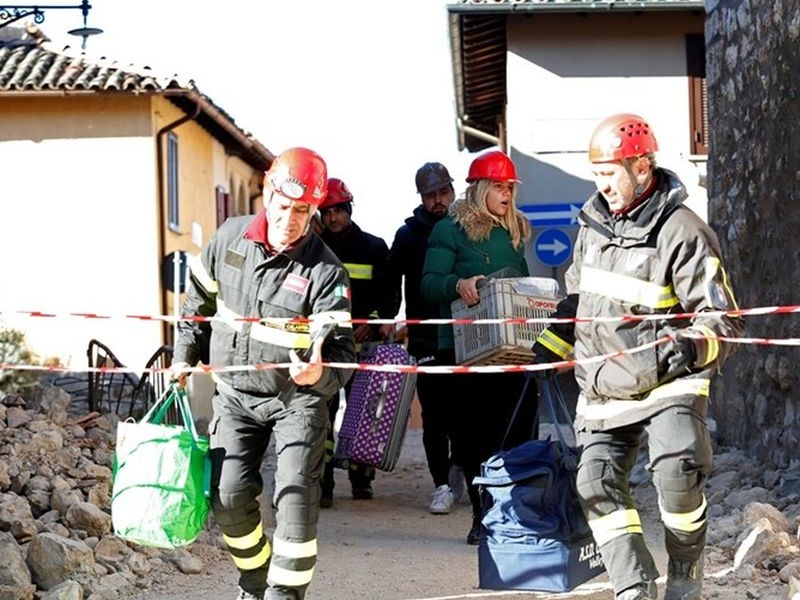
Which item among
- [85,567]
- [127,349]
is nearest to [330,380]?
[85,567]

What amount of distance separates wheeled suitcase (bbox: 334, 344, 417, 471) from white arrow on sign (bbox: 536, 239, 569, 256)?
29.4ft

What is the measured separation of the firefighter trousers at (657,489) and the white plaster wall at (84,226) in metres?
17.7

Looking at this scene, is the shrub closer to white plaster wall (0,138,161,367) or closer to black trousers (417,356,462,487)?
black trousers (417,356,462,487)

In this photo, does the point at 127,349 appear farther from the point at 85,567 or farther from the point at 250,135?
the point at 85,567

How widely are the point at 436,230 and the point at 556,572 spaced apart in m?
3.22

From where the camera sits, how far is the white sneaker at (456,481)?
10.5m

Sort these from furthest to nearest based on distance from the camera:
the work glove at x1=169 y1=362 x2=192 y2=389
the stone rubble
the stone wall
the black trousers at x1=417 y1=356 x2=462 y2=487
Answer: the black trousers at x1=417 y1=356 x2=462 y2=487 < the stone wall < the stone rubble < the work glove at x1=169 y1=362 x2=192 y2=389

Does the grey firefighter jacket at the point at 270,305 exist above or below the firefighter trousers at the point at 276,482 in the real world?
above

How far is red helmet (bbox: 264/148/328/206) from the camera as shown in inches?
255

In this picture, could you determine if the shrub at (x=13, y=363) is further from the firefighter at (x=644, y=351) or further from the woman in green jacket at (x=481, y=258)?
the firefighter at (x=644, y=351)

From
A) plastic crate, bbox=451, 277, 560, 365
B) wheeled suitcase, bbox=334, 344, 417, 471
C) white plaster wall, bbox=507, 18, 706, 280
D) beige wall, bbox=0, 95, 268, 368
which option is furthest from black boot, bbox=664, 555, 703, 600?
beige wall, bbox=0, 95, 268, 368

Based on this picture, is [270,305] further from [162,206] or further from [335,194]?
[162,206]

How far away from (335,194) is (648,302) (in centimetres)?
498

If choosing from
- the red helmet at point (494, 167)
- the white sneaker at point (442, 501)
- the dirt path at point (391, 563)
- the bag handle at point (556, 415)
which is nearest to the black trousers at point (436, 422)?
the white sneaker at point (442, 501)
